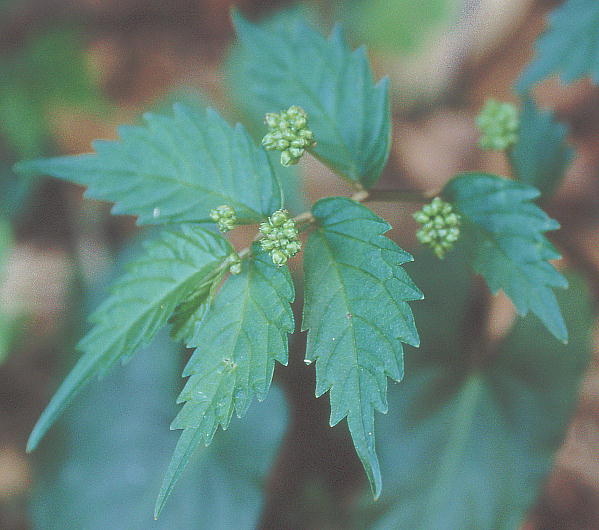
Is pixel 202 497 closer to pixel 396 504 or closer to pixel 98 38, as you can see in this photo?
pixel 396 504

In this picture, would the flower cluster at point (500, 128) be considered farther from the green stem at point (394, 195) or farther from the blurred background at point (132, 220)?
the blurred background at point (132, 220)

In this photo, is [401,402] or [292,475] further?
[292,475]

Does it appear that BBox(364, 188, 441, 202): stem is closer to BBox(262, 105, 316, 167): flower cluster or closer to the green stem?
the green stem

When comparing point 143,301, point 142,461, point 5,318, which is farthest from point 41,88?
point 143,301

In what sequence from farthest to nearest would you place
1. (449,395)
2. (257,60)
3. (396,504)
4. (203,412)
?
(449,395) < (396,504) < (257,60) < (203,412)

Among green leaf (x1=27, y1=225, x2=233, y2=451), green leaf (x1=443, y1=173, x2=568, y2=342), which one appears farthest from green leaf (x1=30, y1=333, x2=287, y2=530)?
green leaf (x1=443, y1=173, x2=568, y2=342)

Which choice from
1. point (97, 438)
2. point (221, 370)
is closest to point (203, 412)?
point (221, 370)
